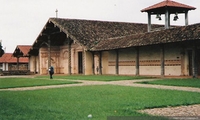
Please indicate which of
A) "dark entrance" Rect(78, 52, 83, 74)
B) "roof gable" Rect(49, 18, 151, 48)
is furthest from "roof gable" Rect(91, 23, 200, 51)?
"dark entrance" Rect(78, 52, 83, 74)

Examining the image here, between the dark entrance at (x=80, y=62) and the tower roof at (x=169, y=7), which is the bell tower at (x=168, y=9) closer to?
the tower roof at (x=169, y=7)

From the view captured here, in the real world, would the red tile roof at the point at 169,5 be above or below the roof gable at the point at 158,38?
above

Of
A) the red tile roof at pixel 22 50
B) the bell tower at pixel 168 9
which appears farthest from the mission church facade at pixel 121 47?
the red tile roof at pixel 22 50

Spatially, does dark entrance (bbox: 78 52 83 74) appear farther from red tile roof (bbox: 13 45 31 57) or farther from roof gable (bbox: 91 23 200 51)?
red tile roof (bbox: 13 45 31 57)

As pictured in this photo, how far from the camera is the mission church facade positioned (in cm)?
2498

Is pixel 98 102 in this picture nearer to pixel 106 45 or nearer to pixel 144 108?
pixel 144 108

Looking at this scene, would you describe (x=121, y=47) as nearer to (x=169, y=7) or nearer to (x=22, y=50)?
(x=169, y=7)

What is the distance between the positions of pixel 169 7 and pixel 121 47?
540cm

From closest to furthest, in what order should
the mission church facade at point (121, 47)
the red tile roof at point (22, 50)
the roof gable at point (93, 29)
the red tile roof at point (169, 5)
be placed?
the mission church facade at point (121, 47), the red tile roof at point (169, 5), the roof gable at point (93, 29), the red tile roof at point (22, 50)

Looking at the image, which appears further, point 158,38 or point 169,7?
point 169,7

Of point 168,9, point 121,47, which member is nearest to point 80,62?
point 121,47

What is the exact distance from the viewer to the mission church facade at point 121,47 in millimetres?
24984

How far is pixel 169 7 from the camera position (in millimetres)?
28125

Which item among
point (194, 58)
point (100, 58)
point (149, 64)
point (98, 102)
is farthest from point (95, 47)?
point (98, 102)
